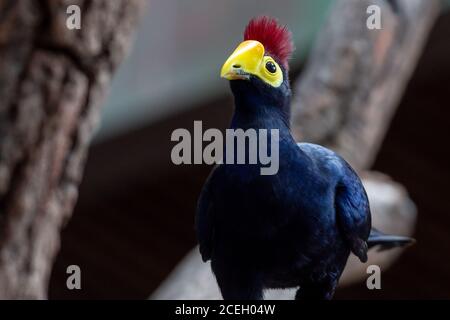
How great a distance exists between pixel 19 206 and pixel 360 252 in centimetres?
85

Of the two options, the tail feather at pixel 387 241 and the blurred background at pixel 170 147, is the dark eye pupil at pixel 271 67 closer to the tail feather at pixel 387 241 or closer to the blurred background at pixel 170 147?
the tail feather at pixel 387 241

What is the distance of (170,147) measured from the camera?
319 cm

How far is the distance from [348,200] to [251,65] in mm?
191

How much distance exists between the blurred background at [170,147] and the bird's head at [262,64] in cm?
238

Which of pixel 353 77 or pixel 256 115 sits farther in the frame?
pixel 353 77

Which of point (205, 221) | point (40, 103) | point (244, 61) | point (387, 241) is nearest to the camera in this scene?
point (244, 61)

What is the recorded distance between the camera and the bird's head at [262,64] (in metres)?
0.61

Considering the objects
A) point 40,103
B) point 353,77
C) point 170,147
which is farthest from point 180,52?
point 40,103

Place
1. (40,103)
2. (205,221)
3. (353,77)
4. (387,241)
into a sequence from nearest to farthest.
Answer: (205,221), (387,241), (40,103), (353,77)

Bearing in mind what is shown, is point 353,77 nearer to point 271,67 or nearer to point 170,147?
point 271,67

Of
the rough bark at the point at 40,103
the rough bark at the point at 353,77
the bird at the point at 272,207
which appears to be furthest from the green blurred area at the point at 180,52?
the bird at the point at 272,207

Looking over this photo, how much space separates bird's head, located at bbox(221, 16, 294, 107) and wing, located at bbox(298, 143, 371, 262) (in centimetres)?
8
